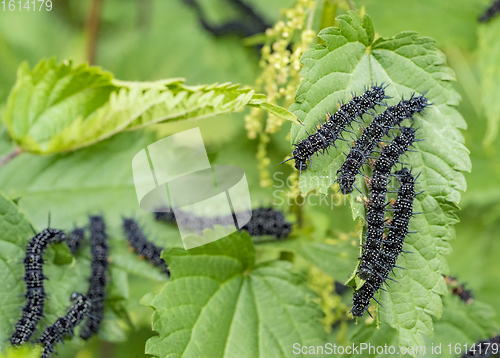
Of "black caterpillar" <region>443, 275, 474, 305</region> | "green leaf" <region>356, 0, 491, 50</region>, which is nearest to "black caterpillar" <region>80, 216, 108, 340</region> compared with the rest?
"black caterpillar" <region>443, 275, 474, 305</region>

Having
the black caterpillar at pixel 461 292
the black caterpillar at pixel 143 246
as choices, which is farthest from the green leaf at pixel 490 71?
the black caterpillar at pixel 143 246

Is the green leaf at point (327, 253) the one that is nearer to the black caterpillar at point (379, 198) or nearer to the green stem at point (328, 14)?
the black caterpillar at point (379, 198)

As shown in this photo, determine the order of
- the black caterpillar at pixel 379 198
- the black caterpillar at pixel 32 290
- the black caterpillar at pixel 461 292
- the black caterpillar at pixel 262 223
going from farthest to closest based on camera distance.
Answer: the black caterpillar at pixel 461 292 → the black caterpillar at pixel 262 223 → the black caterpillar at pixel 32 290 → the black caterpillar at pixel 379 198

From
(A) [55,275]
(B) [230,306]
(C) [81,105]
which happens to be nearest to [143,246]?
(A) [55,275]

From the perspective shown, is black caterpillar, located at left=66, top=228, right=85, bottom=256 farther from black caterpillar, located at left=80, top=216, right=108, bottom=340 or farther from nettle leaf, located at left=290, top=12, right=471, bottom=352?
nettle leaf, located at left=290, top=12, right=471, bottom=352

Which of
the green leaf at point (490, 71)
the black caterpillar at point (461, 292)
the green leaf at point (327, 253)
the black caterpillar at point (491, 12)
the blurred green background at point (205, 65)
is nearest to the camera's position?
the green leaf at point (327, 253)

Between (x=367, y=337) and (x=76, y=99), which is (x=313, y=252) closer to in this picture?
(x=367, y=337)
